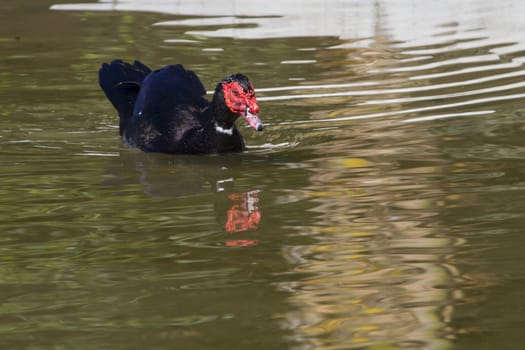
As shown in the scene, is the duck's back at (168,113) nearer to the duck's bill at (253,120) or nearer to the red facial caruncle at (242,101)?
the red facial caruncle at (242,101)

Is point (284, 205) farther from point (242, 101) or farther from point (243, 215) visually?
point (242, 101)

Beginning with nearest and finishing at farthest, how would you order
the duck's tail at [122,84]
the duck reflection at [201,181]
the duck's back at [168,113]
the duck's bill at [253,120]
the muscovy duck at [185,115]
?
the duck reflection at [201,181] < the duck's bill at [253,120] < the muscovy duck at [185,115] < the duck's back at [168,113] < the duck's tail at [122,84]

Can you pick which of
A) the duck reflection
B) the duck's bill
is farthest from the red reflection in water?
the duck's bill

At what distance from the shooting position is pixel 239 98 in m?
8.52

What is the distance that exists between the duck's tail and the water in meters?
0.22

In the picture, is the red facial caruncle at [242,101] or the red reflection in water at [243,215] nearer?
the red reflection in water at [243,215]

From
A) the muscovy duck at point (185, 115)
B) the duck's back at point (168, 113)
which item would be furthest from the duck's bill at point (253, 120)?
the duck's back at point (168, 113)

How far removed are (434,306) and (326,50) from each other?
26.6 feet

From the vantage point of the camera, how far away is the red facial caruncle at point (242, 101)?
8.43m

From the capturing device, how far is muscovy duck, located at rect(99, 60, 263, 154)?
8531 mm

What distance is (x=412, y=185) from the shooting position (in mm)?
7477

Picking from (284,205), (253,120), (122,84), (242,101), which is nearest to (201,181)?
(253,120)

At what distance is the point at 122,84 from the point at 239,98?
148 centimetres

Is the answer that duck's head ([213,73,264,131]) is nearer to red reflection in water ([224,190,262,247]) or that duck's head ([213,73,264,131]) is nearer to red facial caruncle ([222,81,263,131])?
red facial caruncle ([222,81,263,131])
